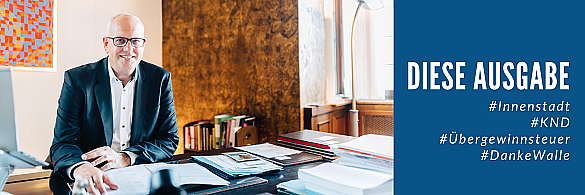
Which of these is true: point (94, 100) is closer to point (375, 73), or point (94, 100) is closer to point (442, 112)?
point (442, 112)

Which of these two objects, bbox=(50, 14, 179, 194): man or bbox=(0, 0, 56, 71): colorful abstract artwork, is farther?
bbox=(0, 0, 56, 71): colorful abstract artwork

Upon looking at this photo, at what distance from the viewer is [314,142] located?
4.93 ft

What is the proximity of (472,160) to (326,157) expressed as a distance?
2.45 ft

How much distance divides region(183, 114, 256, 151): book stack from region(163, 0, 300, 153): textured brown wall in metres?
0.16

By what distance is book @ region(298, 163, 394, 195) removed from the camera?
0.79m

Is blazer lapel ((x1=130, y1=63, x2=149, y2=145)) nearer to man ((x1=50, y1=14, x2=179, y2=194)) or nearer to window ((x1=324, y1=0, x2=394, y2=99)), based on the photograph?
man ((x1=50, y1=14, x2=179, y2=194))

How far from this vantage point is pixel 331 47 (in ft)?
10.8

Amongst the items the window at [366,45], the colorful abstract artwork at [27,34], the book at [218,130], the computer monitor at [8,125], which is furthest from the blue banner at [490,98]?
the colorful abstract artwork at [27,34]

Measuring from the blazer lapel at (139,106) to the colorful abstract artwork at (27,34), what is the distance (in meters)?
1.69

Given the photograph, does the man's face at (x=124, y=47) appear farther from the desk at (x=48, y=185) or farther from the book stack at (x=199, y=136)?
the book stack at (x=199, y=136)

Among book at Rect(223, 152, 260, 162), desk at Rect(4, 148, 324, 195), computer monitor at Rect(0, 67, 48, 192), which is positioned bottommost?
desk at Rect(4, 148, 324, 195)

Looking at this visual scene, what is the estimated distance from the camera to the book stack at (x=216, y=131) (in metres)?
2.88

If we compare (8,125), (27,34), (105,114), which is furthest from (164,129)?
(27,34)

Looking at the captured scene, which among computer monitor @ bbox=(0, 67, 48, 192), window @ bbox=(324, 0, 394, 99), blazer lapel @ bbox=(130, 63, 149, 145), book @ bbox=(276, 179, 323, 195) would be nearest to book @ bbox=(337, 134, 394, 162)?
book @ bbox=(276, 179, 323, 195)
